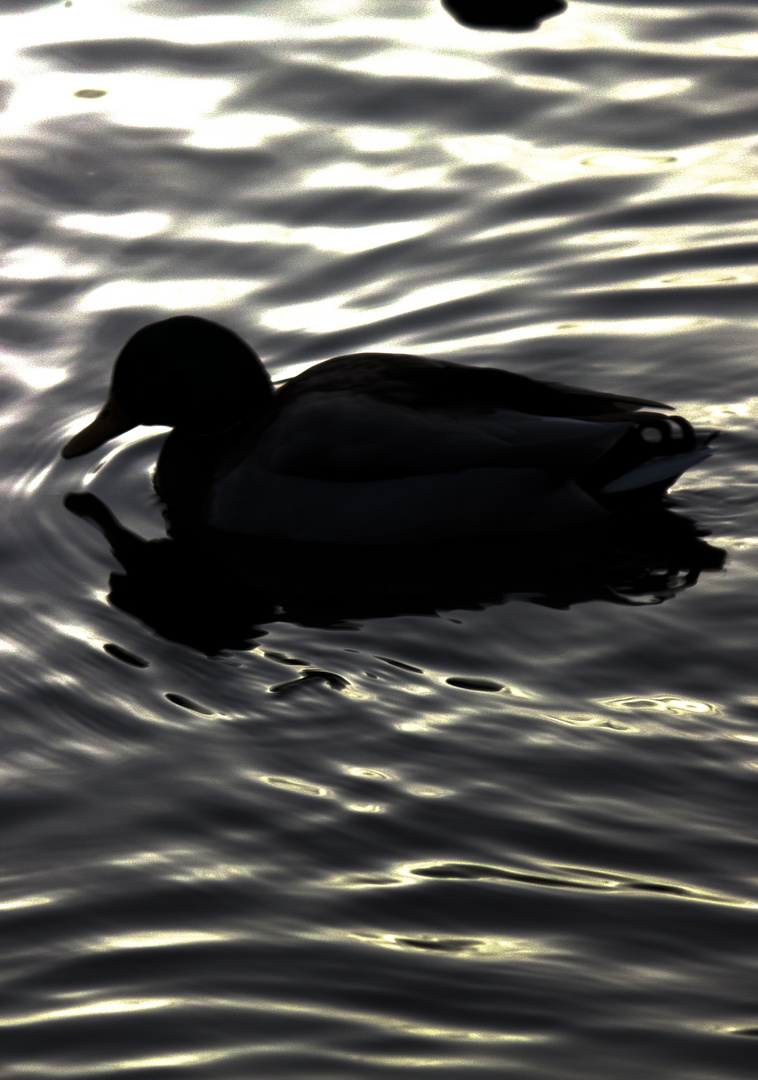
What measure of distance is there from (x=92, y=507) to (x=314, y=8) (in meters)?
6.29

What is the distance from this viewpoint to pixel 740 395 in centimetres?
789

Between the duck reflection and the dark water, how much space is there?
0.10ft

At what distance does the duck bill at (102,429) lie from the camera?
307 inches

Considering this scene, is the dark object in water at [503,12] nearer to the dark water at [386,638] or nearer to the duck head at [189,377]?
the dark water at [386,638]

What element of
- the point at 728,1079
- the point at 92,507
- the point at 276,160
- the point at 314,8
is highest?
the point at 314,8

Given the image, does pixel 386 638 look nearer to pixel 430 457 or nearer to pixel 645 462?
pixel 430 457

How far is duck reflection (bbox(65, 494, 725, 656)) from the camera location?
675 cm

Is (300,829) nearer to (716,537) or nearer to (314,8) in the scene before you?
(716,537)

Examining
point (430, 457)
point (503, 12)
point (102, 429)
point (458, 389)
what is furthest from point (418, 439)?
point (503, 12)

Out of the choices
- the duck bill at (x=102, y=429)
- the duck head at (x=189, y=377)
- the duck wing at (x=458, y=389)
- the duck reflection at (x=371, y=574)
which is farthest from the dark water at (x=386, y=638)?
the duck wing at (x=458, y=389)

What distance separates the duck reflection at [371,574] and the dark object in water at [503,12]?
228 inches

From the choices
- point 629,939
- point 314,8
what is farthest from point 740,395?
point 314,8

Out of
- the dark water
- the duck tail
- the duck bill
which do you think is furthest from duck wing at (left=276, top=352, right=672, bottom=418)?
the duck bill

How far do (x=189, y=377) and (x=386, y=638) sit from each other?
1.80 meters
